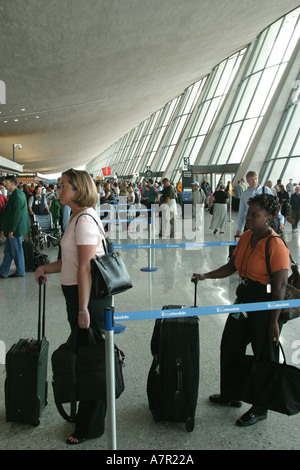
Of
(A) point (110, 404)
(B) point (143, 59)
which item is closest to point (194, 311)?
(A) point (110, 404)

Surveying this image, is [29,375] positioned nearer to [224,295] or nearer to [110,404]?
[110,404]

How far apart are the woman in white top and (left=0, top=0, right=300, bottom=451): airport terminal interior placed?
0.16 meters

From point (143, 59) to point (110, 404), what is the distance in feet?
61.4

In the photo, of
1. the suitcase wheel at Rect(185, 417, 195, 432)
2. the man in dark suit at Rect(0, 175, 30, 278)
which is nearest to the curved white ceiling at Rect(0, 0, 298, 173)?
the man in dark suit at Rect(0, 175, 30, 278)

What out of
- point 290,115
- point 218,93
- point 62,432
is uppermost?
point 218,93

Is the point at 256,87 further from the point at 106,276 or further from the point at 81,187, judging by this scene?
the point at 106,276

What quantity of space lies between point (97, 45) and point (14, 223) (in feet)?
30.8

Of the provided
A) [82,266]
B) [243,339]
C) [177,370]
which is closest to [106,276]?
[82,266]

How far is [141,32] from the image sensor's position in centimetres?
1476

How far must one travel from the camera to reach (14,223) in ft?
26.0

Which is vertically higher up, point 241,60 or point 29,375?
point 241,60

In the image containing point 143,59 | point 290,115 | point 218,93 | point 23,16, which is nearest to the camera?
point 23,16

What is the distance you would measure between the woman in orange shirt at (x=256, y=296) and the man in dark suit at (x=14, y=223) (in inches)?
223

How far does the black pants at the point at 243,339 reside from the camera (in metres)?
3.12
